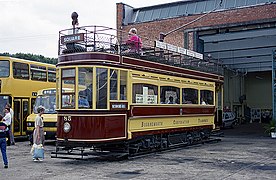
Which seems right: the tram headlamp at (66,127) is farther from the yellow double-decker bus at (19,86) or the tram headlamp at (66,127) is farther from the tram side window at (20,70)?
the tram side window at (20,70)

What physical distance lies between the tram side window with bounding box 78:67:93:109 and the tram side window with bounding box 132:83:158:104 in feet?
5.77

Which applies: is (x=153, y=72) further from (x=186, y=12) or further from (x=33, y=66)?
(x=186, y=12)

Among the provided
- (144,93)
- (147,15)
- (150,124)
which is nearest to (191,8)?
(147,15)

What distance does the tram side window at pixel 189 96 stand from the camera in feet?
55.5

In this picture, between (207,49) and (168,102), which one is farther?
(207,49)

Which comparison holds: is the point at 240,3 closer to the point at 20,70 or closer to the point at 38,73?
the point at 38,73

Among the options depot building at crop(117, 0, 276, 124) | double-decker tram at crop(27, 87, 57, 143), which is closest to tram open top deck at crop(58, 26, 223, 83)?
double-decker tram at crop(27, 87, 57, 143)

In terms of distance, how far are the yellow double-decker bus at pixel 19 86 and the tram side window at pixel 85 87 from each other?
9.55 m

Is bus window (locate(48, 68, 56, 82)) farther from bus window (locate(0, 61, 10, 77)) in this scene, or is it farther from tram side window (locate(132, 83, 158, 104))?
tram side window (locate(132, 83, 158, 104))

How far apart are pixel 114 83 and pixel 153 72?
2.31 meters

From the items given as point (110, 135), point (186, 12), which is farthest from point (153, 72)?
point (186, 12)

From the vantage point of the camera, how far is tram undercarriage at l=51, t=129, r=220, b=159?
12617 millimetres

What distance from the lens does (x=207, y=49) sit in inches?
1280

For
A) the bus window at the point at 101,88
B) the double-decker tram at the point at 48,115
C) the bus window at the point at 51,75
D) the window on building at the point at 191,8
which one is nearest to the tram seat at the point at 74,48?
the bus window at the point at 101,88
